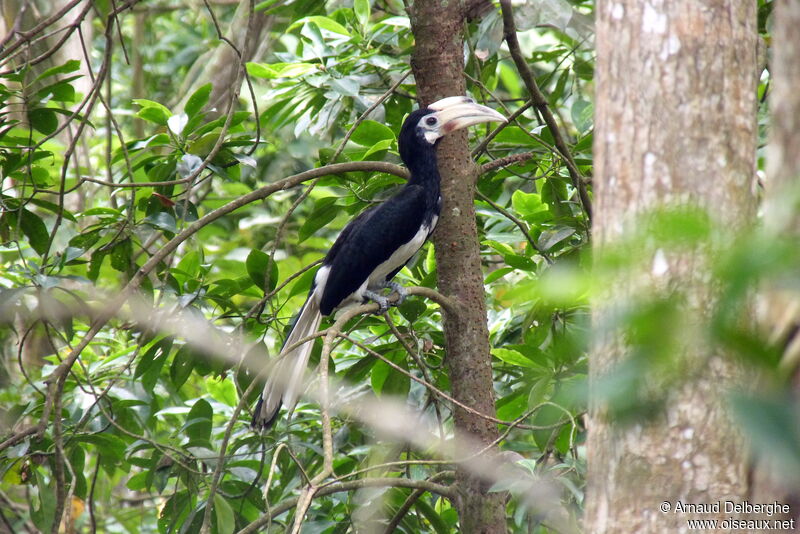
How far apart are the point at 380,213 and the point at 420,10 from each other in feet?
3.07

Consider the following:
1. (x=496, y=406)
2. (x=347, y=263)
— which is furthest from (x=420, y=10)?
(x=496, y=406)

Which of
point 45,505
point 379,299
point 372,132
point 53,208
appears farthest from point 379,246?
point 45,505

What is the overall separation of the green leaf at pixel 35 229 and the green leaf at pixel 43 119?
31 centimetres

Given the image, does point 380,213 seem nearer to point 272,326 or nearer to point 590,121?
point 272,326

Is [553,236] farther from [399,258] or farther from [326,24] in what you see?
[326,24]

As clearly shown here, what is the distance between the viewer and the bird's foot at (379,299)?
9.88 ft

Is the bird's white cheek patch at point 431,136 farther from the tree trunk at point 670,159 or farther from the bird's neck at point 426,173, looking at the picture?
the tree trunk at point 670,159

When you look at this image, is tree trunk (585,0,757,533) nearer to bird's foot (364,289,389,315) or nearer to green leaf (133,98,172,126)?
bird's foot (364,289,389,315)

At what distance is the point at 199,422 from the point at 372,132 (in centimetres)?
126

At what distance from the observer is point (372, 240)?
3.66m

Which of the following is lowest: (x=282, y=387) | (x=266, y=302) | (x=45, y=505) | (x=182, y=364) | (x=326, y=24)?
(x=45, y=505)

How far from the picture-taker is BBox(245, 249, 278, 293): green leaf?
3002 mm

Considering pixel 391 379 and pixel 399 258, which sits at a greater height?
pixel 399 258

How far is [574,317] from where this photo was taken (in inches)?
119
